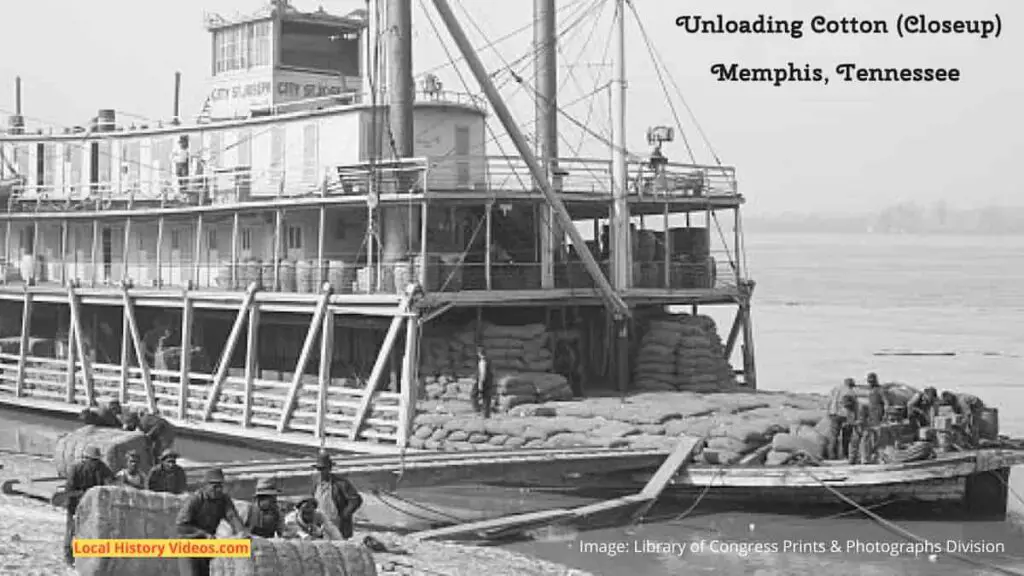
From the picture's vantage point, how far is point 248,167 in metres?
31.7

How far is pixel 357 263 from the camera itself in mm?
27672

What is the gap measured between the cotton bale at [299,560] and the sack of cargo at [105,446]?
17.1ft

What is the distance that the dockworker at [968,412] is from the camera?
69.7 ft

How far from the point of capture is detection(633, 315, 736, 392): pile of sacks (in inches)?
1049

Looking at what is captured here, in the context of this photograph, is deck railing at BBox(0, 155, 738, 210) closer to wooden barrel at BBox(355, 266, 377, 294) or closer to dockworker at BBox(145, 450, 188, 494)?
wooden barrel at BBox(355, 266, 377, 294)

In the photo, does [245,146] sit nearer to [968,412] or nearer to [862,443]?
[862,443]

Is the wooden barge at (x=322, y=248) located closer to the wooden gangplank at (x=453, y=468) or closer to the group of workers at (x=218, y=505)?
the wooden gangplank at (x=453, y=468)

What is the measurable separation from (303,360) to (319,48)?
13.8 meters

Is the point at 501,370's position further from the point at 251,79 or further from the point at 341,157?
the point at 251,79

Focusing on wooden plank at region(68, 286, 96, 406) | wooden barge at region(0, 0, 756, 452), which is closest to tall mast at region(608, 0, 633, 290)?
wooden barge at region(0, 0, 756, 452)

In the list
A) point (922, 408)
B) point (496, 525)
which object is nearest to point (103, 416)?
point (496, 525)

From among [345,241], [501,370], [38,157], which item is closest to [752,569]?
[501,370]

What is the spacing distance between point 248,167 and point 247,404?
6655 millimetres

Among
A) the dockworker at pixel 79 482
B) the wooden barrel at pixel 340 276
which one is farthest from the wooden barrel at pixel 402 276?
the dockworker at pixel 79 482
